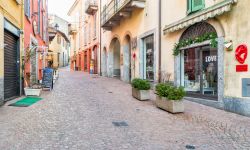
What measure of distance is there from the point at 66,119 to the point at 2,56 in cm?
373

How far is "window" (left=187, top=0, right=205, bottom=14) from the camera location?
31.9 feet

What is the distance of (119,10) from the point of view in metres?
16.3

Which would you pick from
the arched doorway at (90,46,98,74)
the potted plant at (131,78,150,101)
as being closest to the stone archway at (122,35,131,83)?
the potted plant at (131,78,150,101)

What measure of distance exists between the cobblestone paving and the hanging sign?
4.58ft

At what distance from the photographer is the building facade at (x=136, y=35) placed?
1378 cm

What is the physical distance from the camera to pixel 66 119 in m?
7.25

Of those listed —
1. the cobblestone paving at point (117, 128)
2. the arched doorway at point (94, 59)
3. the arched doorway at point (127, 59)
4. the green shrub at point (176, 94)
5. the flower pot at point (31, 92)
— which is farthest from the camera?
the arched doorway at point (94, 59)

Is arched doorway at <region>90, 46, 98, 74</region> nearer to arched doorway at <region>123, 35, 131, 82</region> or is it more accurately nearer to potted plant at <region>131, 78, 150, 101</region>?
arched doorway at <region>123, 35, 131, 82</region>

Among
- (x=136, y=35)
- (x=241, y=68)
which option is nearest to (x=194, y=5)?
(x=241, y=68)

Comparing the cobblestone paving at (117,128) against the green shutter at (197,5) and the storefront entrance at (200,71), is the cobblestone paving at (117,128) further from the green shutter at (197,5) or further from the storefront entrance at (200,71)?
the green shutter at (197,5)

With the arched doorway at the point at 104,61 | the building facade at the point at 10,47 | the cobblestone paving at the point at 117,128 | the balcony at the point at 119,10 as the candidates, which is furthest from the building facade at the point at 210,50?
the arched doorway at the point at 104,61

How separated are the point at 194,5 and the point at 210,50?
5.93ft

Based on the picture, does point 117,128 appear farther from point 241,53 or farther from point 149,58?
point 149,58

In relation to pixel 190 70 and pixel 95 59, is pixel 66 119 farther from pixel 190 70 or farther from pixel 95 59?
pixel 95 59
